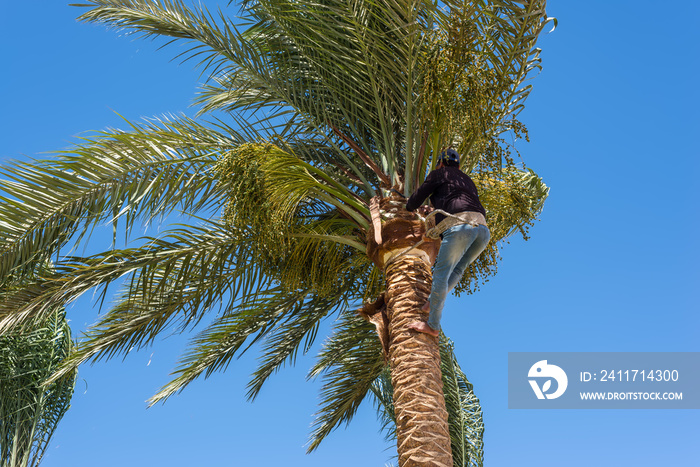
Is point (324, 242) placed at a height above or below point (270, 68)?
below

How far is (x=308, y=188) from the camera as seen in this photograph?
7125mm

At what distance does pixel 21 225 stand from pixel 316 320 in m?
4.20

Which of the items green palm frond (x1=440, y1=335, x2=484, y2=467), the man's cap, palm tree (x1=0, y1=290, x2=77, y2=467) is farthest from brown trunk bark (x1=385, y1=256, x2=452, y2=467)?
palm tree (x1=0, y1=290, x2=77, y2=467)

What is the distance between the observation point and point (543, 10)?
678cm

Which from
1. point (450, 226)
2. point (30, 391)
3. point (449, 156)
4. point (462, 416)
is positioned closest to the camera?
point (450, 226)

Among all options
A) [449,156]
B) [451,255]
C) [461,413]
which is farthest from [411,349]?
[461,413]

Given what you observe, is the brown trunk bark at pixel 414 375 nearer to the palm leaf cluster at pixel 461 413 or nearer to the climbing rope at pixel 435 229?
the climbing rope at pixel 435 229

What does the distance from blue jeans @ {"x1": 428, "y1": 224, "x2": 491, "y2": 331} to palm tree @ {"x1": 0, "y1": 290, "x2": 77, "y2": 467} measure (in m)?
6.78

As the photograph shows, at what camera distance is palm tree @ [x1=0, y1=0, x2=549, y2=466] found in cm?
691

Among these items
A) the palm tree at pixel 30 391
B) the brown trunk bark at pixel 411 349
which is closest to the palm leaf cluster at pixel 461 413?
the brown trunk bark at pixel 411 349

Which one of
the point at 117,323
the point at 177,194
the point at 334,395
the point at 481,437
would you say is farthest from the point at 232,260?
the point at 481,437

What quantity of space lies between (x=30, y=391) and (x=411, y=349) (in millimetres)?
7398

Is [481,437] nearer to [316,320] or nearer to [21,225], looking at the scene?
[316,320]
